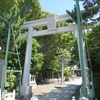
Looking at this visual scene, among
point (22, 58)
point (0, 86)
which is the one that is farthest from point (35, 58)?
point (0, 86)

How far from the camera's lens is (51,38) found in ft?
45.8

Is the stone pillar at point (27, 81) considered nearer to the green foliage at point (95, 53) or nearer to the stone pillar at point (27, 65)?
the stone pillar at point (27, 65)

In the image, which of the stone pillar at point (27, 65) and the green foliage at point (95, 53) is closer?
the green foliage at point (95, 53)

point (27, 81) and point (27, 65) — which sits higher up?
point (27, 65)

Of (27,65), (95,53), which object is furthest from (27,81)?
(95,53)

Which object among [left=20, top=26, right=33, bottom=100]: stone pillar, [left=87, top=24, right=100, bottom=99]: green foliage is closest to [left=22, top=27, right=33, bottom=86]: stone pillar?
[left=20, top=26, right=33, bottom=100]: stone pillar

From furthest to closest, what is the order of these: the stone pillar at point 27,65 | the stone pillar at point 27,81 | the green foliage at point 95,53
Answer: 1. the stone pillar at point 27,65
2. the stone pillar at point 27,81
3. the green foliage at point 95,53

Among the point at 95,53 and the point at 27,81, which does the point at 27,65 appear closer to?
the point at 27,81

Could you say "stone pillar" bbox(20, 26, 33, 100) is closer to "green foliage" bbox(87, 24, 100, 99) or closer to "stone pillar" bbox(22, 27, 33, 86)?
"stone pillar" bbox(22, 27, 33, 86)

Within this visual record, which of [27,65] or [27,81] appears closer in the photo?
[27,81]

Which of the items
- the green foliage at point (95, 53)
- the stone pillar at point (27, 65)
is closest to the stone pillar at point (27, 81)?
the stone pillar at point (27, 65)

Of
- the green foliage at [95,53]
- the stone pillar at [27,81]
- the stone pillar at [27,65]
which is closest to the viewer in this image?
the green foliage at [95,53]

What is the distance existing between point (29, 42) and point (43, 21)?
5.48ft

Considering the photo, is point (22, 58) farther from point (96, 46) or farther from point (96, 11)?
point (96, 11)
